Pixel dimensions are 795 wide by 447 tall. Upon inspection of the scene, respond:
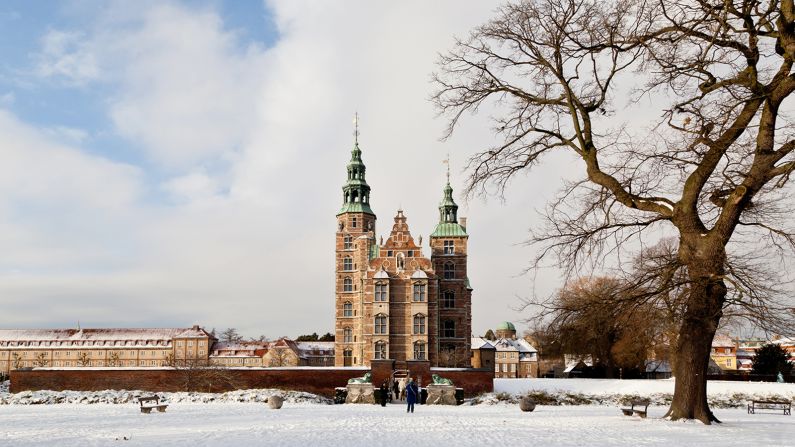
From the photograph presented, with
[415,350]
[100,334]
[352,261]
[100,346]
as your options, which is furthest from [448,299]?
[100,334]

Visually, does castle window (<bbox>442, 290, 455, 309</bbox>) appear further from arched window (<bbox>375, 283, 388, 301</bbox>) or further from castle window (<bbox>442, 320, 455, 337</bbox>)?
arched window (<bbox>375, 283, 388, 301</bbox>)

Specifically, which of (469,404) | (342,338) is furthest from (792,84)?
(342,338)

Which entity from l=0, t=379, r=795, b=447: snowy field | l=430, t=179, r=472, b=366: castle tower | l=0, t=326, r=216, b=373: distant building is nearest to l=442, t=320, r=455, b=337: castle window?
l=430, t=179, r=472, b=366: castle tower

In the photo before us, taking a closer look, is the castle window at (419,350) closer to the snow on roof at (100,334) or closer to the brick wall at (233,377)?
the brick wall at (233,377)

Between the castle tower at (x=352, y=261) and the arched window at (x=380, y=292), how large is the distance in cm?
182

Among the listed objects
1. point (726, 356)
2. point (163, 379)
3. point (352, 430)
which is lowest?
point (726, 356)

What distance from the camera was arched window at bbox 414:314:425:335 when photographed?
5150 cm

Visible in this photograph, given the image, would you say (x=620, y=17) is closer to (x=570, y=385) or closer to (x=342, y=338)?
(x=570, y=385)

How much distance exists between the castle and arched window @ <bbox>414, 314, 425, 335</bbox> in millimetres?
67

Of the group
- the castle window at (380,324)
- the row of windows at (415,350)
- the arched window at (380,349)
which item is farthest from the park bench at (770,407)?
the castle window at (380,324)

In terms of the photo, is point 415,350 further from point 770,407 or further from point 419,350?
point 770,407

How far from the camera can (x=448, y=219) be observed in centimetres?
5650

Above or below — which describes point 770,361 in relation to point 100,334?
below

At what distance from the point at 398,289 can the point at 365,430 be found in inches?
1437
